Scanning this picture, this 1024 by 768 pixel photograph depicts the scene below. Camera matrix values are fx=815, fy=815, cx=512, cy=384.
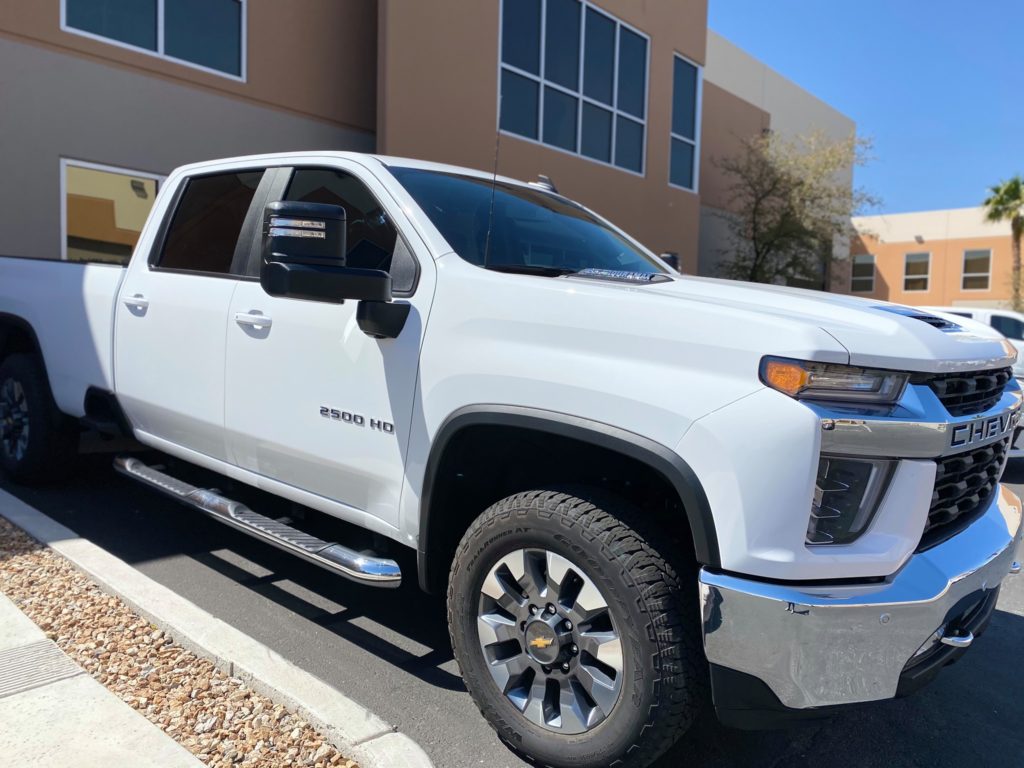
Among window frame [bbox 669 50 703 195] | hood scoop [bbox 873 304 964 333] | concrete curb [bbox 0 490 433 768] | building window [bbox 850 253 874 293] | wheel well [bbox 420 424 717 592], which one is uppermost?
window frame [bbox 669 50 703 195]

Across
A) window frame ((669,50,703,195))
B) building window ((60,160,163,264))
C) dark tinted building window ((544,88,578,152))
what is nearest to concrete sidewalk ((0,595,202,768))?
building window ((60,160,163,264))

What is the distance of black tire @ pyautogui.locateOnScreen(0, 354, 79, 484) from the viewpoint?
4.99 m

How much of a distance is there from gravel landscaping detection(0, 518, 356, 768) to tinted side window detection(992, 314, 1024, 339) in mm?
12533

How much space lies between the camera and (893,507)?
214cm

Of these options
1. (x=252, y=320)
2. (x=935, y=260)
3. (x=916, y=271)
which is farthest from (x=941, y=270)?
(x=252, y=320)

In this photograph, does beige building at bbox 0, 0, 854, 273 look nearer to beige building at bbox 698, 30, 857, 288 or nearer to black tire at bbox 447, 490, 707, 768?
beige building at bbox 698, 30, 857, 288

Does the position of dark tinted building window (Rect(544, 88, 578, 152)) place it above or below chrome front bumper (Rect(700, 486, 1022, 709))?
above

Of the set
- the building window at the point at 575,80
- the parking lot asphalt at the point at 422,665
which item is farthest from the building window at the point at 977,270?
the parking lot asphalt at the point at 422,665

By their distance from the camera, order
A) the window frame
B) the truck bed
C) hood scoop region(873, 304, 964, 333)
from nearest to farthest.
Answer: hood scoop region(873, 304, 964, 333)
the truck bed
the window frame

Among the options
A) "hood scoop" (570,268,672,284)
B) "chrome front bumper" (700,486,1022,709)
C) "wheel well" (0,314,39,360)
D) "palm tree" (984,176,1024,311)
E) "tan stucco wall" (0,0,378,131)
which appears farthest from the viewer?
"palm tree" (984,176,1024,311)

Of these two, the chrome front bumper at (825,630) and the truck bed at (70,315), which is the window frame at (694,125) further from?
the chrome front bumper at (825,630)

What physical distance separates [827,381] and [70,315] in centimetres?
427

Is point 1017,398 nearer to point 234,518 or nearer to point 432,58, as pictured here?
point 234,518

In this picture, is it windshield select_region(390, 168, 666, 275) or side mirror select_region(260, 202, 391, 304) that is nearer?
side mirror select_region(260, 202, 391, 304)
